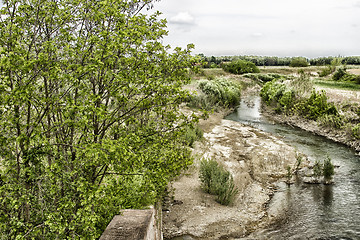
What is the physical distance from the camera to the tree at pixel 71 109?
411 centimetres

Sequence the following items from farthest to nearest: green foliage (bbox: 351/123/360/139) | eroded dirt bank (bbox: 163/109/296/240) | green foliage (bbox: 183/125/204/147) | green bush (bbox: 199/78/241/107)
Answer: green bush (bbox: 199/78/241/107) < green foliage (bbox: 351/123/360/139) < green foliage (bbox: 183/125/204/147) < eroded dirt bank (bbox: 163/109/296/240)

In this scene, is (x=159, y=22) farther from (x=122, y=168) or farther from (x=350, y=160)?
(x=350, y=160)

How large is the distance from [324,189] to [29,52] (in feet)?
36.3

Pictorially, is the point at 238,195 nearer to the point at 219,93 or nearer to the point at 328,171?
the point at 328,171

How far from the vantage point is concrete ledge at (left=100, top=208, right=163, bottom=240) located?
4.70 m

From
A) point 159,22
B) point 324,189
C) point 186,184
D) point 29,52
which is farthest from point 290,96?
point 29,52

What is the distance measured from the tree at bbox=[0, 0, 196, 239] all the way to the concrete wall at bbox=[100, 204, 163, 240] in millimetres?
266

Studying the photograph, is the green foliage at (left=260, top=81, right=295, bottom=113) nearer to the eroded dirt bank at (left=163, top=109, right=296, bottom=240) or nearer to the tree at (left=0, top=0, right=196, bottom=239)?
the eroded dirt bank at (left=163, top=109, right=296, bottom=240)

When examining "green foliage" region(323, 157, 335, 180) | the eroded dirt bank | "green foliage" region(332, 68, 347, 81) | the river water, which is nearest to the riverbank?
the river water

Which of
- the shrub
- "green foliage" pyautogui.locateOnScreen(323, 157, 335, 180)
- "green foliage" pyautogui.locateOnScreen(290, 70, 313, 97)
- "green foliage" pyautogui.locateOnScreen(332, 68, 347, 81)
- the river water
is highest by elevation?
"green foliage" pyautogui.locateOnScreen(332, 68, 347, 81)

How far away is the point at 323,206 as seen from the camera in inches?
395

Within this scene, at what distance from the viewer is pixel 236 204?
1023 cm

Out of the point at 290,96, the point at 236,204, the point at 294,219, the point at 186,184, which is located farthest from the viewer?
the point at 290,96

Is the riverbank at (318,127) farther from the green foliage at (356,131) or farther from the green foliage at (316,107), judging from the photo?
the green foliage at (316,107)
